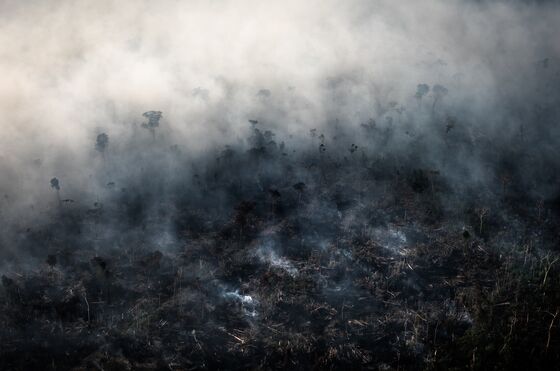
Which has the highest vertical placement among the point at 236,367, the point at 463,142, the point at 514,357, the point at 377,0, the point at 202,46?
the point at 377,0

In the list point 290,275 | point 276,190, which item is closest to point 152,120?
point 276,190

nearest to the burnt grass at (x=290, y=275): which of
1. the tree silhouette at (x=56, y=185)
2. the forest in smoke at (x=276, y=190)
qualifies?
the forest in smoke at (x=276, y=190)

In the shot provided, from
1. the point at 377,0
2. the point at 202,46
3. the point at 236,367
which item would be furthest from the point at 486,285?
the point at 377,0

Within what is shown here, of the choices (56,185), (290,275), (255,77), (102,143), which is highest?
(255,77)

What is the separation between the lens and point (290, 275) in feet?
32.8

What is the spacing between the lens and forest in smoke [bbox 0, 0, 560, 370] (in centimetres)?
863

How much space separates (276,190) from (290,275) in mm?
3212

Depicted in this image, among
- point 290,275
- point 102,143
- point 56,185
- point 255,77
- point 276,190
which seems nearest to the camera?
point 290,275

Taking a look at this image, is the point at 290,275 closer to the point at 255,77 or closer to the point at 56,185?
the point at 56,185

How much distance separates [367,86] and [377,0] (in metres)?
7.80

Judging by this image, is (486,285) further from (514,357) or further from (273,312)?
(273,312)

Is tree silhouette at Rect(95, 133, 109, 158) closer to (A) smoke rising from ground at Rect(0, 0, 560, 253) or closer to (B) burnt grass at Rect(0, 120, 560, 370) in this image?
(A) smoke rising from ground at Rect(0, 0, 560, 253)

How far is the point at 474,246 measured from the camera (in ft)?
35.8

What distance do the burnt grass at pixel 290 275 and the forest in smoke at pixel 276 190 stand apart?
0.05m
